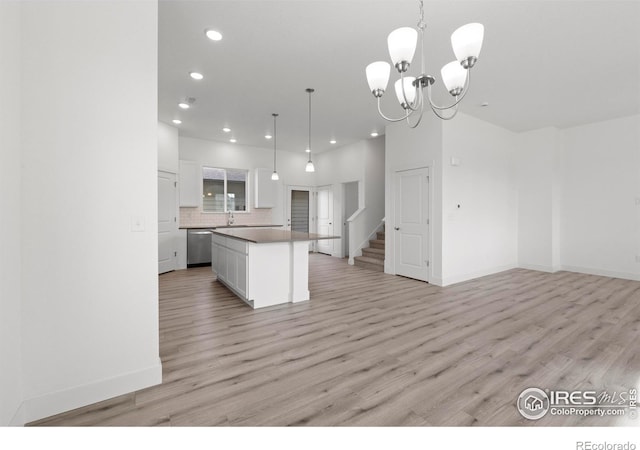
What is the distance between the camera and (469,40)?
1.78 metres

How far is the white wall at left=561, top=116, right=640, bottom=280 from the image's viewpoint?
17.5 feet

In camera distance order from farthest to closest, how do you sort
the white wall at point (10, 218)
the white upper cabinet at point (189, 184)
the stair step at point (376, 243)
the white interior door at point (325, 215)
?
the white interior door at point (325, 215) → the stair step at point (376, 243) → the white upper cabinet at point (189, 184) → the white wall at point (10, 218)

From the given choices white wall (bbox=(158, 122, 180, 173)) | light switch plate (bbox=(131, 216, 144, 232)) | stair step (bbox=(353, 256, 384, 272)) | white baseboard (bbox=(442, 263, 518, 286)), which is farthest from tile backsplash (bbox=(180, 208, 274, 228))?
light switch plate (bbox=(131, 216, 144, 232))

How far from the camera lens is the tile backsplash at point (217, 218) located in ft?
23.6

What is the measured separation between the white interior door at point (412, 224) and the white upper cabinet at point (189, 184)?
4.88 meters

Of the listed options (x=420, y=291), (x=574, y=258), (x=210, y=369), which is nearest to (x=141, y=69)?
(x=210, y=369)

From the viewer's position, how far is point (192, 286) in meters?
4.94

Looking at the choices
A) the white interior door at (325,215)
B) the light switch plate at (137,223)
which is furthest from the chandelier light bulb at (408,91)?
the white interior door at (325,215)

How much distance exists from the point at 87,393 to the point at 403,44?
3100 millimetres

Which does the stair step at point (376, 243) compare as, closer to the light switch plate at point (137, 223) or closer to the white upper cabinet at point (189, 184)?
the white upper cabinet at point (189, 184)

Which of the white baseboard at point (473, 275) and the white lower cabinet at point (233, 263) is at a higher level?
the white lower cabinet at point (233, 263)

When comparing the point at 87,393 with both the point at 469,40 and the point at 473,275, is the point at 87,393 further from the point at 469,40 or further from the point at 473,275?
the point at 473,275

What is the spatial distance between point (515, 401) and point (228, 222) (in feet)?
23.3
